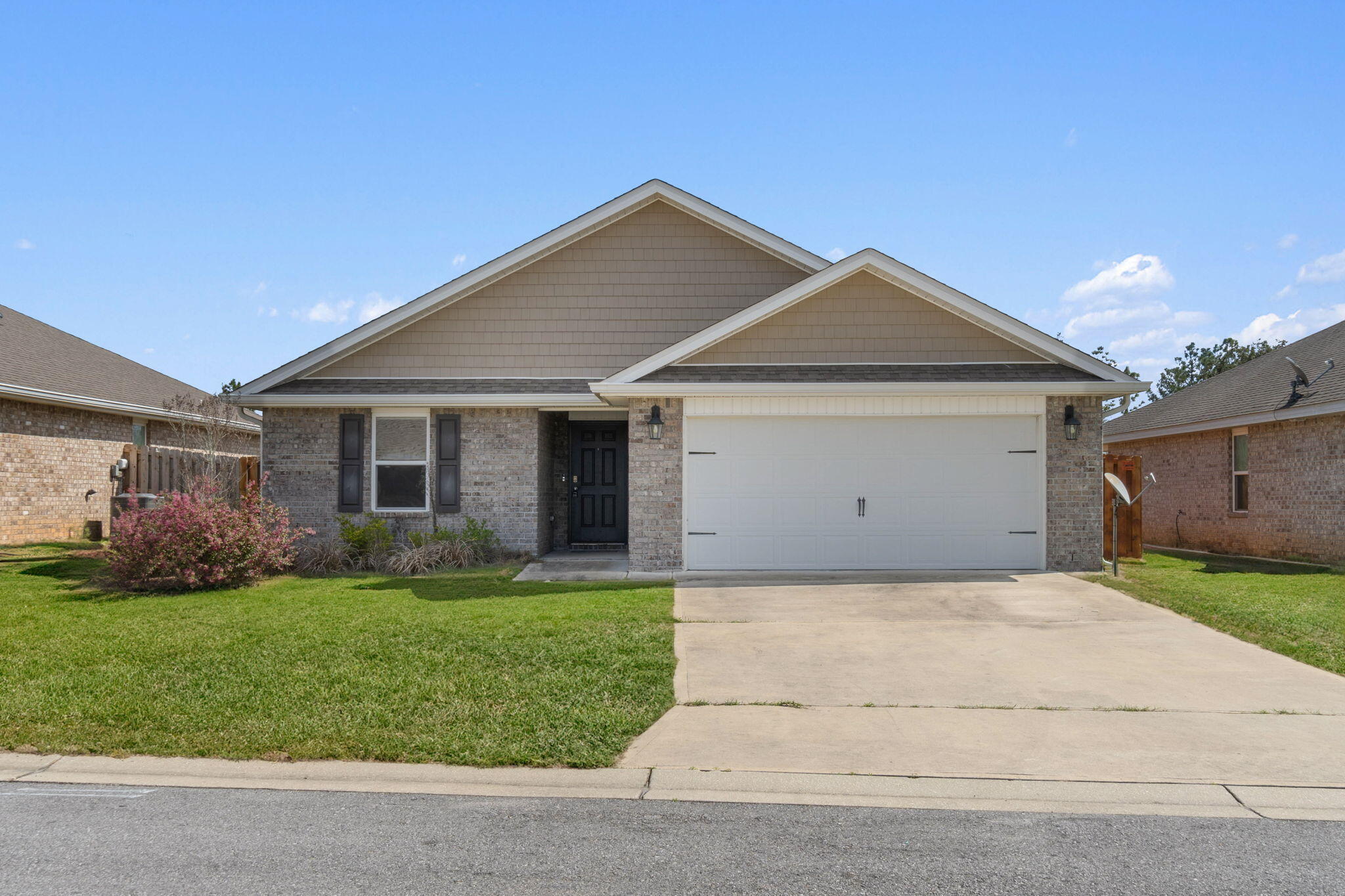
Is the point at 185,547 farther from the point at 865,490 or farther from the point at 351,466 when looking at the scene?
the point at 865,490

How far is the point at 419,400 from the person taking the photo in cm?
1484

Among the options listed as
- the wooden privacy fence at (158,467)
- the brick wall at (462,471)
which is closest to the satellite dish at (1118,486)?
the brick wall at (462,471)

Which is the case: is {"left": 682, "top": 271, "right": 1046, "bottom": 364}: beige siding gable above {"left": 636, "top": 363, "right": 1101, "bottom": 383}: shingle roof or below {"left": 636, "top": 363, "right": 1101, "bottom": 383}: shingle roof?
above

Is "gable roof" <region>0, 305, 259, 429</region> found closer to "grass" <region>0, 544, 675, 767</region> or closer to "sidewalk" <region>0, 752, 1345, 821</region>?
"grass" <region>0, 544, 675, 767</region>

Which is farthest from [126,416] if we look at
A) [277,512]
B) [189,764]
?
[189,764]

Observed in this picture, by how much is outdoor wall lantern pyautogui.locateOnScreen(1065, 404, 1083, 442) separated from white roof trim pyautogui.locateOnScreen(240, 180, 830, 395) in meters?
5.00

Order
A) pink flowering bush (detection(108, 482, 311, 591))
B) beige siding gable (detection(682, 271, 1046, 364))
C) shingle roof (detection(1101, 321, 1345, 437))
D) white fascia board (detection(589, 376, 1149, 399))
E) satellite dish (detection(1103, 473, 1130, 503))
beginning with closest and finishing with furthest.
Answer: pink flowering bush (detection(108, 482, 311, 591))
white fascia board (detection(589, 376, 1149, 399))
satellite dish (detection(1103, 473, 1130, 503))
beige siding gable (detection(682, 271, 1046, 364))
shingle roof (detection(1101, 321, 1345, 437))

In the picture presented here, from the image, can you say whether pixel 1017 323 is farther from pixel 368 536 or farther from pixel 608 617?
pixel 368 536

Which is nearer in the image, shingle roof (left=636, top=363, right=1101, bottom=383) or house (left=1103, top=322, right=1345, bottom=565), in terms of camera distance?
shingle roof (left=636, top=363, right=1101, bottom=383)

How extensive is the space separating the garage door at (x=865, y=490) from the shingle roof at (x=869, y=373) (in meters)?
0.57

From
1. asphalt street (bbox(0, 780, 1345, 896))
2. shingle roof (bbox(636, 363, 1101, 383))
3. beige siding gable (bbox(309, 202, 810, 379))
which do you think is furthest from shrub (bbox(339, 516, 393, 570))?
asphalt street (bbox(0, 780, 1345, 896))

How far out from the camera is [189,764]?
5531 mm

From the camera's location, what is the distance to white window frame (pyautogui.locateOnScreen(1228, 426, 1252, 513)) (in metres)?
Result: 17.6

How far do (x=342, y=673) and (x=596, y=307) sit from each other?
982cm
